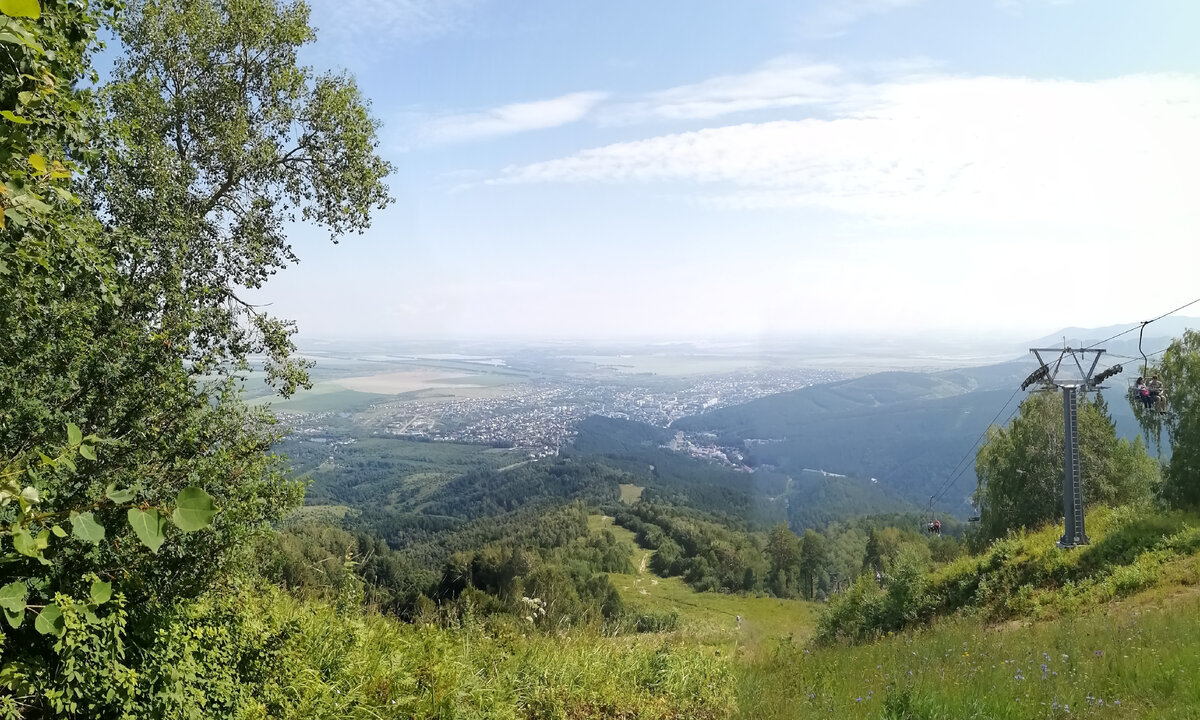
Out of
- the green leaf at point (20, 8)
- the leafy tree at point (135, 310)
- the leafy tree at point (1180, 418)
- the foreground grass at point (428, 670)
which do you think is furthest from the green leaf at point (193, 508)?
the leafy tree at point (1180, 418)

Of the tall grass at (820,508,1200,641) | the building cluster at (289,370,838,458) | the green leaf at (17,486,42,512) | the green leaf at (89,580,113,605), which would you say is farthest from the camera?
the building cluster at (289,370,838,458)

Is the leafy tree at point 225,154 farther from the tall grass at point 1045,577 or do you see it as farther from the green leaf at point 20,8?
the tall grass at point 1045,577

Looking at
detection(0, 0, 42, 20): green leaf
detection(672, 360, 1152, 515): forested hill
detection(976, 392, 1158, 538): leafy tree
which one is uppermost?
detection(0, 0, 42, 20): green leaf

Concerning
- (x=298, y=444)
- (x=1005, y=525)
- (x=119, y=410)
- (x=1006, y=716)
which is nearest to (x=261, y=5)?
(x=119, y=410)

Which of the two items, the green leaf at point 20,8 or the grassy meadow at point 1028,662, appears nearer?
the green leaf at point 20,8

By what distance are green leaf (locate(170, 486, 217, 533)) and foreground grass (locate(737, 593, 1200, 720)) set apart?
15.4 ft

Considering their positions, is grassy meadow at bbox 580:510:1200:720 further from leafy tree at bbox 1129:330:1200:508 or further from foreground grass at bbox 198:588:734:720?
leafy tree at bbox 1129:330:1200:508

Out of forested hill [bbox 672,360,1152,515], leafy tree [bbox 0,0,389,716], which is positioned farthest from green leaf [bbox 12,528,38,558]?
forested hill [bbox 672,360,1152,515]

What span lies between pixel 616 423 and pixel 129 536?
15479 cm

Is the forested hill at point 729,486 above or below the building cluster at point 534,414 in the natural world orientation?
below

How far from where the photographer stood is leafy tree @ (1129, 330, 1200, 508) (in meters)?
18.9

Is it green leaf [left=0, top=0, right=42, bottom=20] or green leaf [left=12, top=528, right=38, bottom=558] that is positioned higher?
green leaf [left=0, top=0, right=42, bottom=20]

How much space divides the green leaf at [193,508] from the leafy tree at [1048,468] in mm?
34881

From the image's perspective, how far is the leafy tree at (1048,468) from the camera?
2925cm
